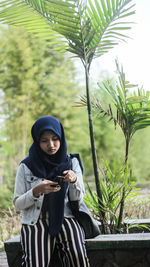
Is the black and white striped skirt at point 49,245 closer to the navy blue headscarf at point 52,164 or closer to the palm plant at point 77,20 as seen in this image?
the navy blue headscarf at point 52,164

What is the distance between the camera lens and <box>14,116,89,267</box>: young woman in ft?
6.01

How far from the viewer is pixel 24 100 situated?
28.7 ft

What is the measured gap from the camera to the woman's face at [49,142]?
6.31ft

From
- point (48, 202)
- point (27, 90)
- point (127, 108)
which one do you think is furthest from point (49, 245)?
point (27, 90)

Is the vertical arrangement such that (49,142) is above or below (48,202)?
above

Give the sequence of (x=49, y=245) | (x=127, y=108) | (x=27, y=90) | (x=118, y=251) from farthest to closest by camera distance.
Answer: (x=27, y=90), (x=127, y=108), (x=118, y=251), (x=49, y=245)

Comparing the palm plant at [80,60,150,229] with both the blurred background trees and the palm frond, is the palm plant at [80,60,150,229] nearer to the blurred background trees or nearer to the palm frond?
the palm frond

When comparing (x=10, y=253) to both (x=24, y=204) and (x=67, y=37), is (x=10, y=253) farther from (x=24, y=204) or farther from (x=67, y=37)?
(x=67, y=37)

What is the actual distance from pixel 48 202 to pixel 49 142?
0.34 metres

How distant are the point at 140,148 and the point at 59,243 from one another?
35.6 ft

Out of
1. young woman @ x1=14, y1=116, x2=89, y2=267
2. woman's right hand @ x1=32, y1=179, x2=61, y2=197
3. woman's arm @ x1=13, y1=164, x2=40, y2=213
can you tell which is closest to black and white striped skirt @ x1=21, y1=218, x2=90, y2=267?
young woman @ x1=14, y1=116, x2=89, y2=267

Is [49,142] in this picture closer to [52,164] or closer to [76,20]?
[52,164]

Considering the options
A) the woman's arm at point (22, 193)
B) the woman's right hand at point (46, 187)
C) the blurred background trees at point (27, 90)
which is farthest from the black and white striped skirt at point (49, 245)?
the blurred background trees at point (27, 90)

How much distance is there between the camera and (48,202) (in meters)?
1.93
